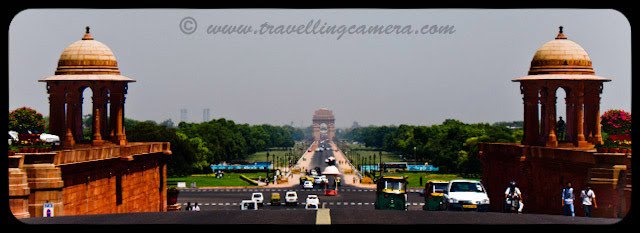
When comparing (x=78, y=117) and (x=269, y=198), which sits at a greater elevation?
(x=78, y=117)

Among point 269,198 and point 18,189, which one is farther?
point 269,198

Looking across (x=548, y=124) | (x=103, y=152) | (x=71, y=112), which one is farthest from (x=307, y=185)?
(x=103, y=152)

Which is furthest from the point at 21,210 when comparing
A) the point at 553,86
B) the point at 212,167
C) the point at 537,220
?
the point at 212,167

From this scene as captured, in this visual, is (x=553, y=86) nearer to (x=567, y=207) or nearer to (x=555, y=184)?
(x=555, y=184)

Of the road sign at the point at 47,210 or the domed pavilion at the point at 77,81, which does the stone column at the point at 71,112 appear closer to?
the domed pavilion at the point at 77,81

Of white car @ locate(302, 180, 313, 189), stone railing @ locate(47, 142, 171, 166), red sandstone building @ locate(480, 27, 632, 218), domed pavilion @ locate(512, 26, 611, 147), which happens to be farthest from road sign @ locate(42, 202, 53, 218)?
white car @ locate(302, 180, 313, 189)

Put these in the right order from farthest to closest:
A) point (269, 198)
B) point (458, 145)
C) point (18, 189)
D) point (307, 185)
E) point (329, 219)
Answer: point (458, 145) < point (307, 185) < point (269, 198) < point (18, 189) < point (329, 219)

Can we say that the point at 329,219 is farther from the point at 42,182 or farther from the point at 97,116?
the point at 97,116
